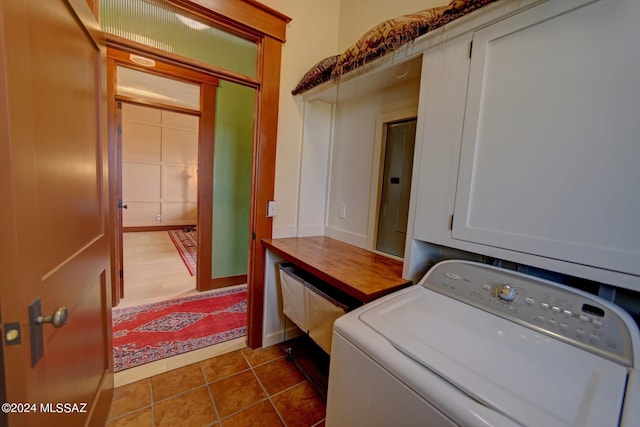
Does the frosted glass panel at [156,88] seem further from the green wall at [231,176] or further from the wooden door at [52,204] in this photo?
the wooden door at [52,204]

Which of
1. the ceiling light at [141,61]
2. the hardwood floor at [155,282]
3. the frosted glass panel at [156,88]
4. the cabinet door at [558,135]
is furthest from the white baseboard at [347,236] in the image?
the frosted glass panel at [156,88]

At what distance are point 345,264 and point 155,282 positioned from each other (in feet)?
8.89

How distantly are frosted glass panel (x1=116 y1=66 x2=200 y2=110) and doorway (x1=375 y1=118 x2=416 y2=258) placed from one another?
268 centimetres

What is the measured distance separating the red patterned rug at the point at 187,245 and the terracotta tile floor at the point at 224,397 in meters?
1.93

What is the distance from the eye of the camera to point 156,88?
376 cm

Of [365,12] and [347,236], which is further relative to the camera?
[347,236]

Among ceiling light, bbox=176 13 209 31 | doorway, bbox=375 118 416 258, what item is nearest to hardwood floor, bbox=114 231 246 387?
doorway, bbox=375 118 416 258

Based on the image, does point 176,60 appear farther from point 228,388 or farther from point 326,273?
point 228,388

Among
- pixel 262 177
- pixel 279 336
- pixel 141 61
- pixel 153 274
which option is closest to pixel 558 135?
pixel 262 177

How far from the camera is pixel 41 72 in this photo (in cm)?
71

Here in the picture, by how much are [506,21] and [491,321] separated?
1.06 meters

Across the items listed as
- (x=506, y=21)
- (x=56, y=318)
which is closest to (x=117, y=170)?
(x=56, y=318)

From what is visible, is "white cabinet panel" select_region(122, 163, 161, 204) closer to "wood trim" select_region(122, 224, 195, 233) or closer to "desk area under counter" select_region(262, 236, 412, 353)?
"wood trim" select_region(122, 224, 195, 233)

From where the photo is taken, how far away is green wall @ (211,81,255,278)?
9.50ft
